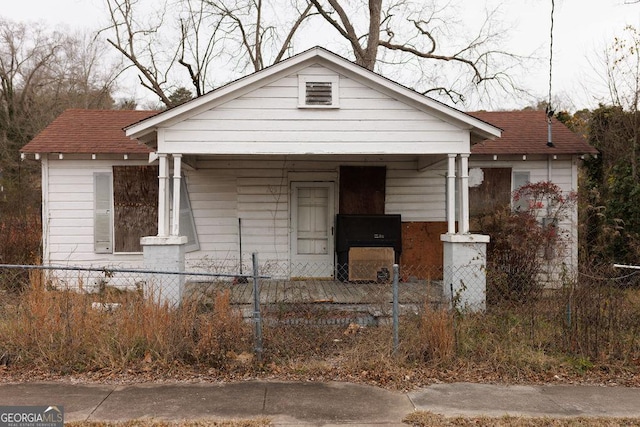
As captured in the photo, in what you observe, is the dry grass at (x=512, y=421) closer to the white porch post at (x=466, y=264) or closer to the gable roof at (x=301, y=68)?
the white porch post at (x=466, y=264)

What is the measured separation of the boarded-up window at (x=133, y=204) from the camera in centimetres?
1116

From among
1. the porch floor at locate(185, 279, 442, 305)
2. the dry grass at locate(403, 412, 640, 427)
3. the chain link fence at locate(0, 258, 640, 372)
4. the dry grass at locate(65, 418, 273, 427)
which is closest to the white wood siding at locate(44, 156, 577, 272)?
the porch floor at locate(185, 279, 442, 305)

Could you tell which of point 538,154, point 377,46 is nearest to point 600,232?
point 538,154

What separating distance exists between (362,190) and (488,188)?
2.79 m

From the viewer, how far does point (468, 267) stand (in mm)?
8633

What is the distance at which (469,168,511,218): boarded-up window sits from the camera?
1147 cm

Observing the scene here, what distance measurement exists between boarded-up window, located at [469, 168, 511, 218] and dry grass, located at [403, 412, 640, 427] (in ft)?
22.9

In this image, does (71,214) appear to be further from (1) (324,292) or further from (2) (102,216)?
(1) (324,292)

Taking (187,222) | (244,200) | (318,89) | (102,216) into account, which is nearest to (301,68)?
(318,89)

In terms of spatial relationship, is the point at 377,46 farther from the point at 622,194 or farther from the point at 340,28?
the point at 622,194

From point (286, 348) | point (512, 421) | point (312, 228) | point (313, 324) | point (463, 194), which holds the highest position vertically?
point (463, 194)

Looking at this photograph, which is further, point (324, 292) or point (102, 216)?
point (102, 216)

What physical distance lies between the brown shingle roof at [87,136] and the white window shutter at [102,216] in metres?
0.64

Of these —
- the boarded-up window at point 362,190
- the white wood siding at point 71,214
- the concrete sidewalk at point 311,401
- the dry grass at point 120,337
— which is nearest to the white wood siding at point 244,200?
the white wood siding at point 71,214
